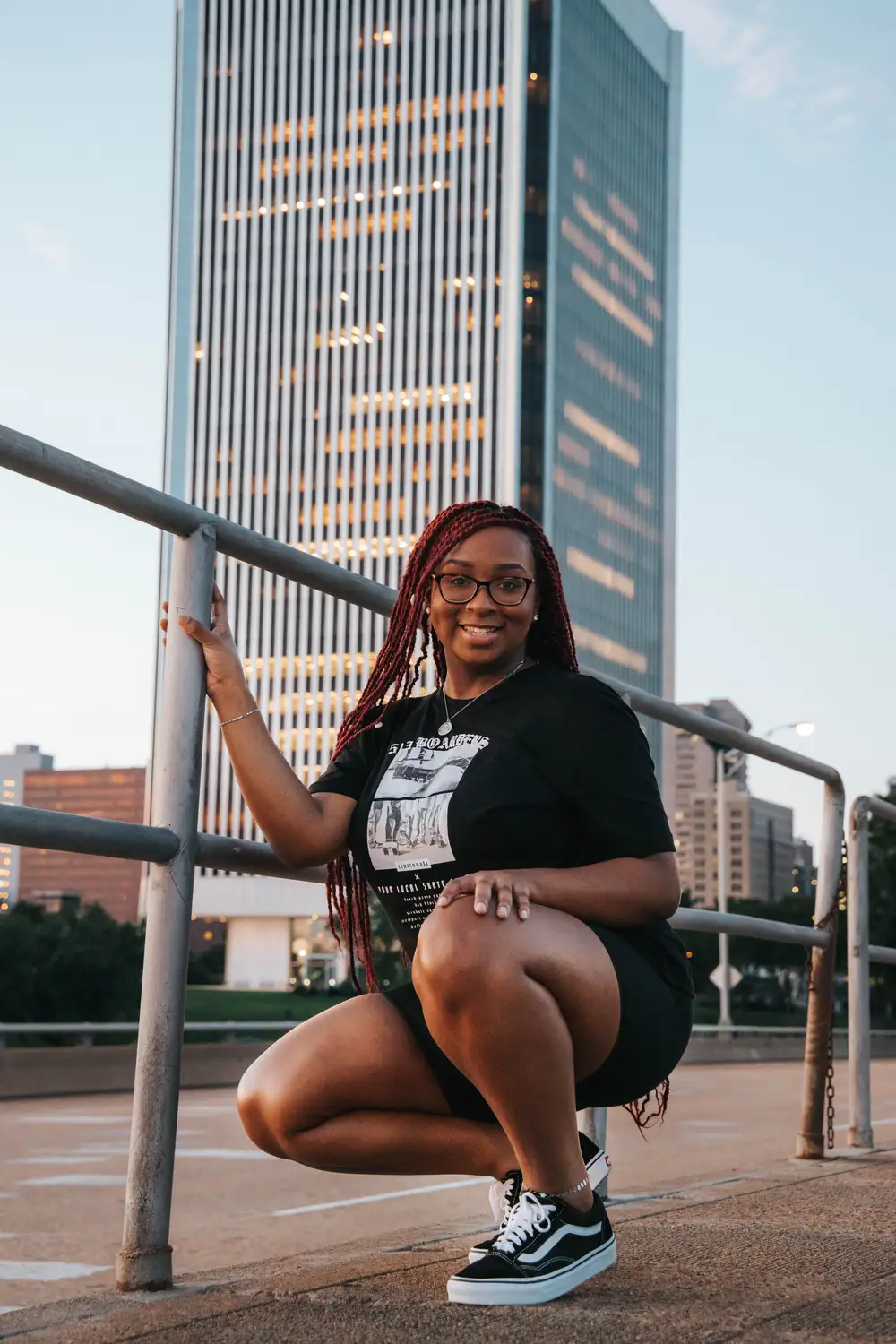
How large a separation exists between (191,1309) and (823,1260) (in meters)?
0.99

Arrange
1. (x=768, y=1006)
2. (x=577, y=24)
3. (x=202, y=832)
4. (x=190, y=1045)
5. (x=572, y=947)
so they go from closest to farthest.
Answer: (x=572, y=947) < (x=202, y=832) < (x=190, y=1045) < (x=768, y=1006) < (x=577, y=24)

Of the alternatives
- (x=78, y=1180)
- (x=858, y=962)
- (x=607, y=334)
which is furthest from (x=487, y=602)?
(x=607, y=334)

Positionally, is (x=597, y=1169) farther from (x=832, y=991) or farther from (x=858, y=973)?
(x=858, y=973)

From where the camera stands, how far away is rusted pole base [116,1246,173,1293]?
2170 mm

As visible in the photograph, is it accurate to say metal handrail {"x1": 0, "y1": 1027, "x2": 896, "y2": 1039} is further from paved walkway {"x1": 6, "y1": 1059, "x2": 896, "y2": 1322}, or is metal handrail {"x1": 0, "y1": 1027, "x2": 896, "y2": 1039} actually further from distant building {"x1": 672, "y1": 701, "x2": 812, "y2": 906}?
distant building {"x1": 672, "y1": 701, "x2": 812, "y2": 906}

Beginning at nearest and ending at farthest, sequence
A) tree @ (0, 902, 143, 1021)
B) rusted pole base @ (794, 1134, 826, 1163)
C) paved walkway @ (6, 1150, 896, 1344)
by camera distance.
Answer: paved walkway @ (6, 1150, 896, 1344), tree @ (0, 902, 143, 1021), rusted pole base @ (794, 1134, 826, 1163)

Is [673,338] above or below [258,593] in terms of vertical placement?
above

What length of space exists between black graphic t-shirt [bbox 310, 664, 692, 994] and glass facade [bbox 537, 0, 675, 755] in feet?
269

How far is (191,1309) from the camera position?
1.99 meters

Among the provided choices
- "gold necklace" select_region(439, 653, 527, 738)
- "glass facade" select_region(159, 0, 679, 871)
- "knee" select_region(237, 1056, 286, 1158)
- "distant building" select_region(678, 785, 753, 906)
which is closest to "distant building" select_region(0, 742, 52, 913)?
"knee" select_region(237, 1056, 286, 1158)

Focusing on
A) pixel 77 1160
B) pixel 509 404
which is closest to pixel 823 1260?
pixel 77 1160

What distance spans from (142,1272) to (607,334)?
98479 millimetres

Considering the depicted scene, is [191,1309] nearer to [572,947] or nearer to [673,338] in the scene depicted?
[572,947]

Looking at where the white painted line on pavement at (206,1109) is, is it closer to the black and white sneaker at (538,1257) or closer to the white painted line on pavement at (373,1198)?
the white painted line on pavement at (373,1198)
